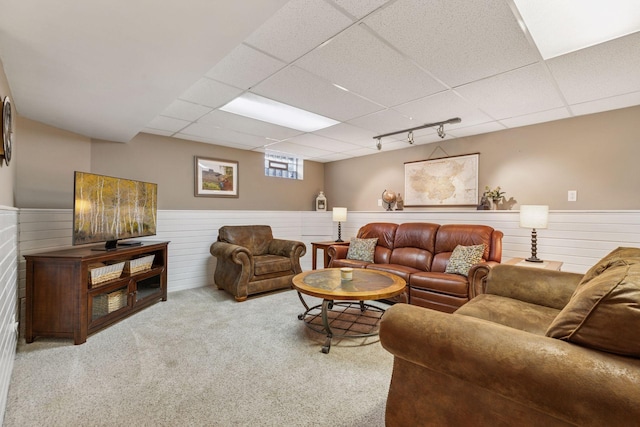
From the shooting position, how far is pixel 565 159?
3.21m

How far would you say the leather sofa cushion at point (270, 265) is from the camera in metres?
3.70

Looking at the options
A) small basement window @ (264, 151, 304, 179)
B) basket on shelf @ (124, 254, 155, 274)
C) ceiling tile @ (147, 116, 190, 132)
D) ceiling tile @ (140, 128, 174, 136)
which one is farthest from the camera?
small basement window @ (264, 151, 304, 179)

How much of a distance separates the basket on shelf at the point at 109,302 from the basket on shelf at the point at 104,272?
0.48 feet

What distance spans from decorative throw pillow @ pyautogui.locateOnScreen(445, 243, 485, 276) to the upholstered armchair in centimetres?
199

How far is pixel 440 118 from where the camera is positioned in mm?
3240

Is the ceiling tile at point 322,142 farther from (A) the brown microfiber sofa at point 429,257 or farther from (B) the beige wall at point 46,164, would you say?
(B) the beige wall at point 46,164

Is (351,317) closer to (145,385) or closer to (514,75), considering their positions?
(145,385)

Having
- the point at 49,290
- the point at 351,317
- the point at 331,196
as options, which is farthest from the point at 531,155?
the point at 49,290

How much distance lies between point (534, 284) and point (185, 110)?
3495 mm

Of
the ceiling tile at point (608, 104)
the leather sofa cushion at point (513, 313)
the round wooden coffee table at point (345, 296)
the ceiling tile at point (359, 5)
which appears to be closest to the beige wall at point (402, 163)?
the ceiling tile at point (608, 104)

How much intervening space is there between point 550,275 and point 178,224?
4.19 meters

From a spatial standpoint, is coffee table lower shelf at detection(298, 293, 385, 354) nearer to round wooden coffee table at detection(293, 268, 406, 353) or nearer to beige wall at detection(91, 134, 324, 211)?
round wooden coffee table at detection(293, 268, 406, 353)

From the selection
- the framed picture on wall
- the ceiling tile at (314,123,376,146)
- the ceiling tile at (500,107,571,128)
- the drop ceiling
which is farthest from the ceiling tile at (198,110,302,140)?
the ceiling tile at (500,107,571,128)

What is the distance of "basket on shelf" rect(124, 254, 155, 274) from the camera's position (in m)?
3.00
